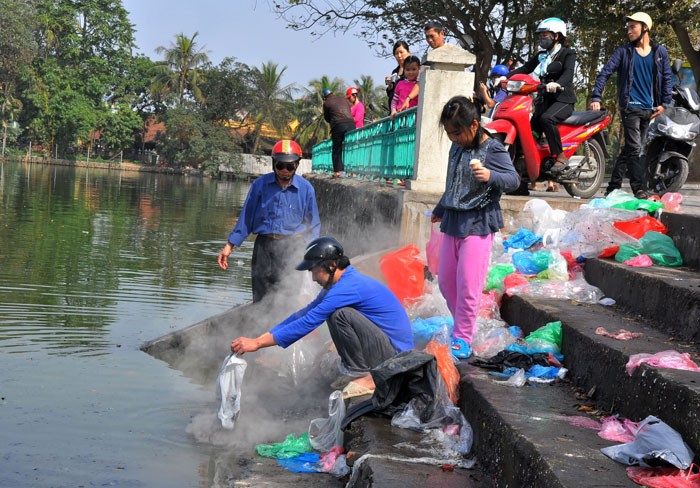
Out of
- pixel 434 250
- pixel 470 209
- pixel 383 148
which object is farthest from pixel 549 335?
pixel 383 148

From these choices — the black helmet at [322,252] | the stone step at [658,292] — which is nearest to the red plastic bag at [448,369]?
the black helmet at [322,252]

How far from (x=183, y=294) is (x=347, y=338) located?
230 inches

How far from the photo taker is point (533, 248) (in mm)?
7449

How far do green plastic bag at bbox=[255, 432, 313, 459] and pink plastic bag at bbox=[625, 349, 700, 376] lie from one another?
1999 mm

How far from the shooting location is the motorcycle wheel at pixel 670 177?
830cm

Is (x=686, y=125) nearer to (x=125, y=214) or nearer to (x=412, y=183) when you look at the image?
Result: (x=412, y=183)

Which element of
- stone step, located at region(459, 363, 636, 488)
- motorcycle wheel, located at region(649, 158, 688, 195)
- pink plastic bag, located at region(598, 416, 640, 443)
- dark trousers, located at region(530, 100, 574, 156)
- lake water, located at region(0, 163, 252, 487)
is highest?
dark trousers, located at region(530, 100, 574, 156)

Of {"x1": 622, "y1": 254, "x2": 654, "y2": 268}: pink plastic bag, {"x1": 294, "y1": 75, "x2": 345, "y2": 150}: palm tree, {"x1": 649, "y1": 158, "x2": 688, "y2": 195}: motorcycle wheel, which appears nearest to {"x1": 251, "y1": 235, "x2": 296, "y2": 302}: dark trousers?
{"x1": 622, "y1": 254, "x2": 654, "y2": 268}: pink plastic bag

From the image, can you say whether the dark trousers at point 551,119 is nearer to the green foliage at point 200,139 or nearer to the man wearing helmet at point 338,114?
the man wearing helmet at point 338,114

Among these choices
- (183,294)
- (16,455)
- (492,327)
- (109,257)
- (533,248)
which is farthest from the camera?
(109,257)

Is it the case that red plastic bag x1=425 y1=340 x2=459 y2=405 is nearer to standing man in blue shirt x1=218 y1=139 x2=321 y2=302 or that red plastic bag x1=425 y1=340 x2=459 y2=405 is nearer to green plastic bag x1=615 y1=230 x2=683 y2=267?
green plastic bag x1=615 y1=230 x2=683 y2=267

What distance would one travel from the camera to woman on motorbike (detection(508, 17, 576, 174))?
8320 millimetres

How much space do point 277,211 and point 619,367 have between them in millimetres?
4040

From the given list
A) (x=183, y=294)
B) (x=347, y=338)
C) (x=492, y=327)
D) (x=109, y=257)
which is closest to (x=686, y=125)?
(x=492, y=327)
